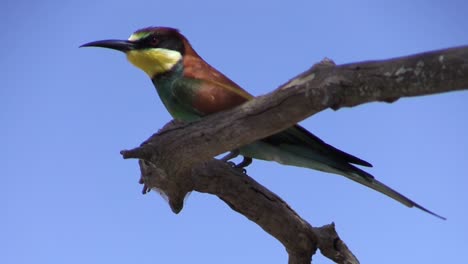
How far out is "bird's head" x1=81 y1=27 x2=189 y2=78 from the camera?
3477mm

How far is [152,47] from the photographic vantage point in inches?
139

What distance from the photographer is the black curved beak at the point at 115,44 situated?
3510mm

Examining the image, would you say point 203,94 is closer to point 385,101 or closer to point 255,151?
point 255,151

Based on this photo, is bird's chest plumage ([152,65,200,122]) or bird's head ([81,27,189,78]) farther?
bird's head ([81,27,189,78])

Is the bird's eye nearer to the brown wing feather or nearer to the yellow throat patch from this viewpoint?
the yellow throat patch

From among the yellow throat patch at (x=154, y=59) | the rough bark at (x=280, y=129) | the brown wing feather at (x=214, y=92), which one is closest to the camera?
the rough bark at (x=280, y=129)

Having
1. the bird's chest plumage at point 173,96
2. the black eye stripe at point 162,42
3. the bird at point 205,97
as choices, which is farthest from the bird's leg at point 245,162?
the black eye stripe at point 162,42

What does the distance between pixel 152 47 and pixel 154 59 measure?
88 millimetres

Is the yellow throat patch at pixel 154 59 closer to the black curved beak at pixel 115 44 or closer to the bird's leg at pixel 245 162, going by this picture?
the black curved beak at pixel 115 44

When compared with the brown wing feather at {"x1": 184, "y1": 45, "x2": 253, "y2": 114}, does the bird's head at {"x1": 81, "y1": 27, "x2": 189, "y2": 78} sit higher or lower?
higher

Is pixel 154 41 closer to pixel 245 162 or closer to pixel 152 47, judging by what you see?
pixel 152 47

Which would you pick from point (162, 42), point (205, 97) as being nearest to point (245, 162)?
point (205, 97)

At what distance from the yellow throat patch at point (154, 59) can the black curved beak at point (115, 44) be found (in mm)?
29

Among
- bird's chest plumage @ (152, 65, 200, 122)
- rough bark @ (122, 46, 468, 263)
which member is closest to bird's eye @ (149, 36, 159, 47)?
bird's chest plumage @ (152, 65, 200, 122)
